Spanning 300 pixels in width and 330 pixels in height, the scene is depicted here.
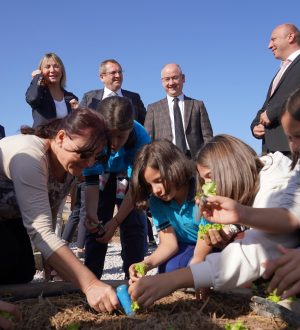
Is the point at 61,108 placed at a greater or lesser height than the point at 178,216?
greater

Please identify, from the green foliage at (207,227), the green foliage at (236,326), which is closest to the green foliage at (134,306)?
the green foliage at (236,326)

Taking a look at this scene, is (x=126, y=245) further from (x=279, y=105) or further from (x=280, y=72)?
(x=280, y=72)

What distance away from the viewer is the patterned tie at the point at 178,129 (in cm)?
592

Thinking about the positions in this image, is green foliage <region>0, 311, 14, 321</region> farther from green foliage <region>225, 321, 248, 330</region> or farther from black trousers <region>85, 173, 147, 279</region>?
black trousers <region>85, 173, 147, 279</region>

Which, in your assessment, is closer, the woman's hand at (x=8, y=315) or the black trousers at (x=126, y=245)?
the woman's hand at (x=8, y=315)

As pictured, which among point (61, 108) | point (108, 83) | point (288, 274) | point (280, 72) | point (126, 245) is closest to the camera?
point (288, 274)

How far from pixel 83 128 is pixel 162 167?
66cm

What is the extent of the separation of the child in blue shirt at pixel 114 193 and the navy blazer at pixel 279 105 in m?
1.30

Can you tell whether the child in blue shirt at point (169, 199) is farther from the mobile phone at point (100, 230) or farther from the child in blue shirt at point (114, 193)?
the mobile phone at point (100, 230)

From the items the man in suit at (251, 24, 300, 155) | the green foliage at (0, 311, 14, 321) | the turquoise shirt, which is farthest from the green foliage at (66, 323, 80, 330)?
the man in suit at (251, 24, 300, 155)

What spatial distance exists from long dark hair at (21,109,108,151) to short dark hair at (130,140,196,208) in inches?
16.5

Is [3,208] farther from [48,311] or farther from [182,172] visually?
[182,172]

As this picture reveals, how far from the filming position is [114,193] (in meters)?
4.40

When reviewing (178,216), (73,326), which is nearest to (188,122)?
(178,216)
